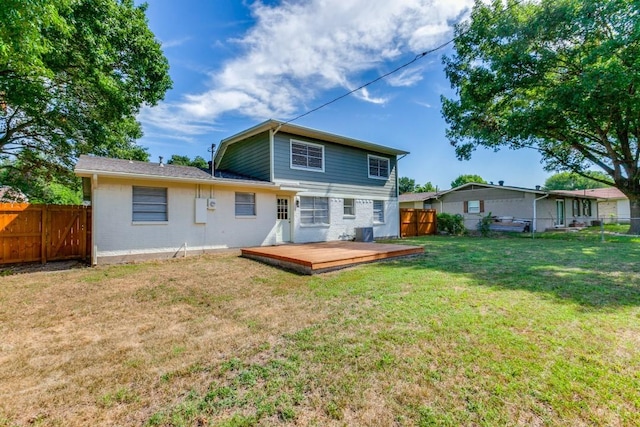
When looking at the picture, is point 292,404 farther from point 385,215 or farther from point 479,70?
point 479,70

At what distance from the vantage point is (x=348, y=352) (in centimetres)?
285

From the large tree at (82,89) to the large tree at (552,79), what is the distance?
14.0m

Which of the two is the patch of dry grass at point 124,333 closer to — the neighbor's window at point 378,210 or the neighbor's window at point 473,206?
the neighbor's window at point 378,210

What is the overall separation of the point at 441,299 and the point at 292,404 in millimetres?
3086

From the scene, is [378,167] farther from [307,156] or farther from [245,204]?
[245,204]

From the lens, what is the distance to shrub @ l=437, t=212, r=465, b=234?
16.9 metres

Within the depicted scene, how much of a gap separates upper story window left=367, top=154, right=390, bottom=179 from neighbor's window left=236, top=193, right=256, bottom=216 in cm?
621

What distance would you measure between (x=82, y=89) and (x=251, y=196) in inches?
317

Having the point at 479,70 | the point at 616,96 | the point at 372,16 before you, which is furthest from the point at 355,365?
the point at 479,70

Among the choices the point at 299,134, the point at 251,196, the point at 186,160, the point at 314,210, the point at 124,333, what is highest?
the point at 186,160

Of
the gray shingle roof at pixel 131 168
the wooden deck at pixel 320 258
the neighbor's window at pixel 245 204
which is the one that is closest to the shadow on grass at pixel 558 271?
the wooden deck at pixel 320 258

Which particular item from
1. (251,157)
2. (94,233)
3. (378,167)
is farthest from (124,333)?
(378,167)

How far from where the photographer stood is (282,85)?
11867mm

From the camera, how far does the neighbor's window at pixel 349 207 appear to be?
1290cm
